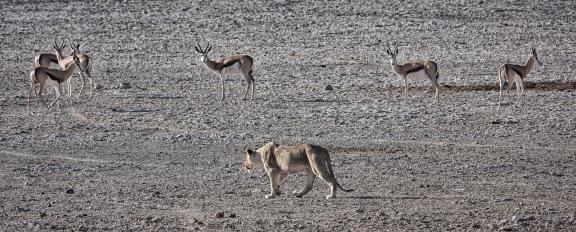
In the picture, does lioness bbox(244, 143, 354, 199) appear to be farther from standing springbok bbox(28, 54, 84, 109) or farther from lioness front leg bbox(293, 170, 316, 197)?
standing springbok bbox(28, 54, 84, 109)

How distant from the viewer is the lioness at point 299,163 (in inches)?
477

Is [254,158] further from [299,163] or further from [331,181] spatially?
[331,181]

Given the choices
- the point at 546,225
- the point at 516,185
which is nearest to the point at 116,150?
the point at 516,185

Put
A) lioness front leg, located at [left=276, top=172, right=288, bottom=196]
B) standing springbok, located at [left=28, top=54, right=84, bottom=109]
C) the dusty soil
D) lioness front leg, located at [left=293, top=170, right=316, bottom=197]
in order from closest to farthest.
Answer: the dusty soil < lioness front leg, located at [left=293, top=170, right=316, bottom=197] < lioness front leg, located at [left=276, top=172, right=288, bottom=196] < standing springbok, located at [left=28, top=54, right=84, bottom=109]

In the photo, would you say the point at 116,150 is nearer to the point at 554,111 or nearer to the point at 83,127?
the point at 83,127

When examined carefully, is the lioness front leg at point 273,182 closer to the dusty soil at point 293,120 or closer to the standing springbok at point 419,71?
the dusty soil at point 293,120

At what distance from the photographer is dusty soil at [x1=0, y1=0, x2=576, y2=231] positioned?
464 inches

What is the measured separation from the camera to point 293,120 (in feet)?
60.6

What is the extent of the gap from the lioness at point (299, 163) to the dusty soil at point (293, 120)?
22 centimetres

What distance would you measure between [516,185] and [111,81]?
38.5 feet

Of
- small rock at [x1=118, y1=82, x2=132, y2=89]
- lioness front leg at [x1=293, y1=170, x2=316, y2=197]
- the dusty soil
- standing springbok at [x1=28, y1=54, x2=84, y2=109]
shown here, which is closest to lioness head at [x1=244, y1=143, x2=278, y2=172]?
the dusty soil

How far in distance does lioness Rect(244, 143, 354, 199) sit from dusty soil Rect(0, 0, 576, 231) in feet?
0.71

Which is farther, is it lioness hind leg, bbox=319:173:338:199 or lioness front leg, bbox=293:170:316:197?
lioness front leg, bbox=293:170:316:197

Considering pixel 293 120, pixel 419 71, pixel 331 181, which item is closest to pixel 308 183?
pixel 331 181
